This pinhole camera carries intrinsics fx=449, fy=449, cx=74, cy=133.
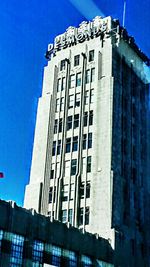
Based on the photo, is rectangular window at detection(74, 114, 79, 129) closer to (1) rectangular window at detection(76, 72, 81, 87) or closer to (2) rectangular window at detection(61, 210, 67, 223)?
(1) rectangular window at detection(76, 72, 81, 87)

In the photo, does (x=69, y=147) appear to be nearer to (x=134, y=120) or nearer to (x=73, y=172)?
(x=73, y=172)

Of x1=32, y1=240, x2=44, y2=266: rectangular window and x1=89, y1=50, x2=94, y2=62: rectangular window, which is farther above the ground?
x1=89, y1=50, x2=94, y2=62: rectangular window

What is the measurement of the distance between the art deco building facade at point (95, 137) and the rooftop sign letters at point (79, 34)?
0.70ft

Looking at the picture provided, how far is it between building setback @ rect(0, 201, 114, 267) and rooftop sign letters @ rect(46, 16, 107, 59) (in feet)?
149

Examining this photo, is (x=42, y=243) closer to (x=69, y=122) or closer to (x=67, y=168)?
(x=67, y=168)

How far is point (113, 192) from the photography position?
74875 millimetres

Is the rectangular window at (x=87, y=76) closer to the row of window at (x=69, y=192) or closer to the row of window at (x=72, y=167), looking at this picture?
the row of window at (x=72, y=167)

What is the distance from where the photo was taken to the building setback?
54.9 metres

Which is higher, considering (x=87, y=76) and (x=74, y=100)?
(x=87, y=76)

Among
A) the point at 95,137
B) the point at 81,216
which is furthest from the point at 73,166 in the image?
the point at 81,216

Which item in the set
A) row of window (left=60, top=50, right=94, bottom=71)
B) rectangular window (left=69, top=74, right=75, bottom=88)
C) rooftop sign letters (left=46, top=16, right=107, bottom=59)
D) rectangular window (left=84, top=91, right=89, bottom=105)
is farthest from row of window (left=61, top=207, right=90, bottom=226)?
rooftop sign letters (left=46, top=16, right=107, bottom=59)

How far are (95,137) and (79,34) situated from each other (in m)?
26.8

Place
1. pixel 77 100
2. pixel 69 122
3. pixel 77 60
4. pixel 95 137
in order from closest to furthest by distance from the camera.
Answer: pixel 95 137, pixel 69 122, pixel 77 100, pixel 77 60

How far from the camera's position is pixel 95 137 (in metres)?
81.8
